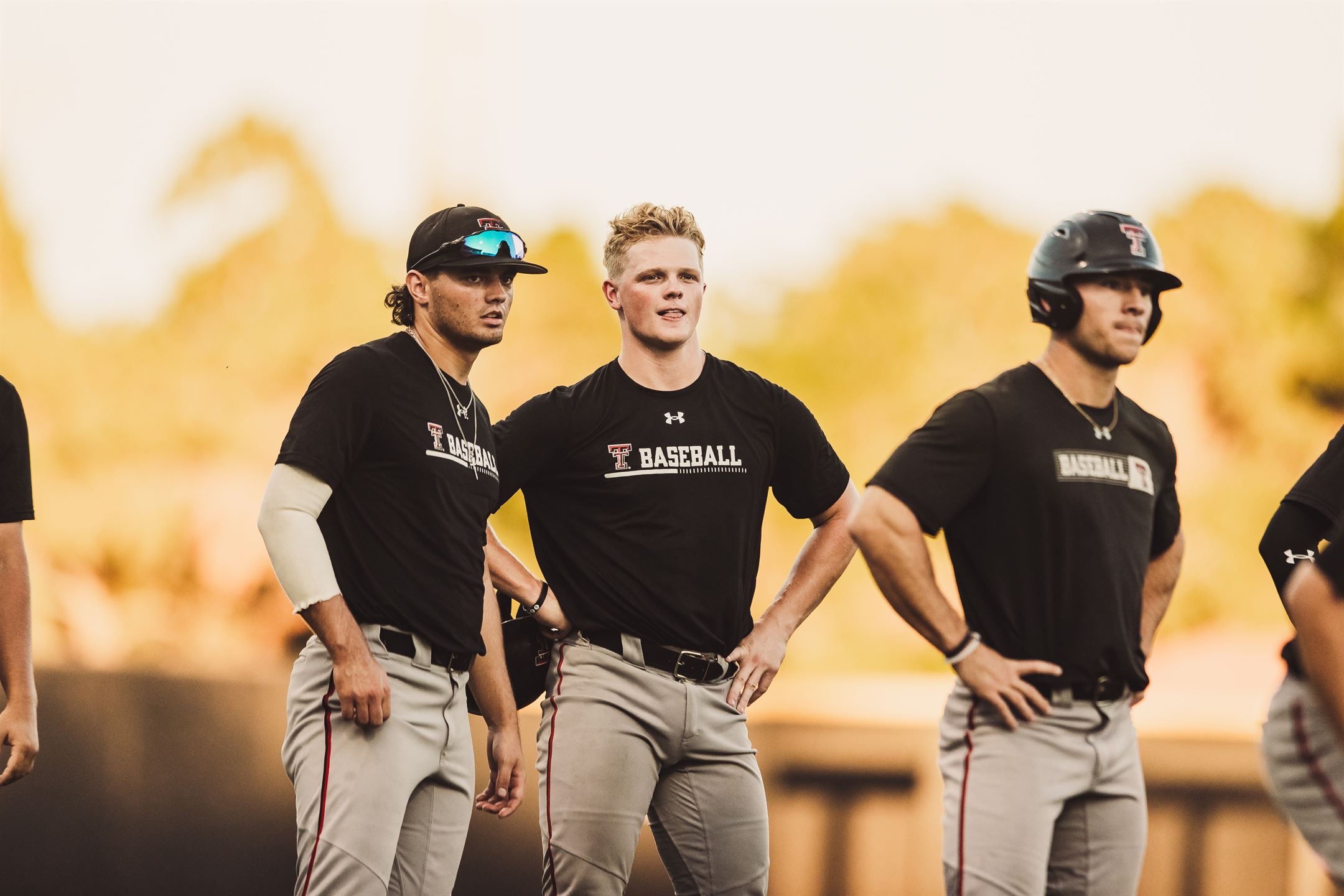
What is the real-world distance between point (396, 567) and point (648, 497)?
817 millimetres

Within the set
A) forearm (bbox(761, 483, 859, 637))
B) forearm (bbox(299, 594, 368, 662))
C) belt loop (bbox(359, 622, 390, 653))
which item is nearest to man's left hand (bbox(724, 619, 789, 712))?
forearm (bbox(761, 483, 859, 637))

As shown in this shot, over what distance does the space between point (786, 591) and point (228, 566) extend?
38.3 feet

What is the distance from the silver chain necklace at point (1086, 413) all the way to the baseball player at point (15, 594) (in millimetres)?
2462

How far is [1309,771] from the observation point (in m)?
2.89

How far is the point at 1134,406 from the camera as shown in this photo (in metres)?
3.68

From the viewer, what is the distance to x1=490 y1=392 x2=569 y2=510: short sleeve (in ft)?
13.5

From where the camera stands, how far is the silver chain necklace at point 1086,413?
3500 mm

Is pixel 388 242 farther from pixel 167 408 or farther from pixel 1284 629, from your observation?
pixel 1284 629

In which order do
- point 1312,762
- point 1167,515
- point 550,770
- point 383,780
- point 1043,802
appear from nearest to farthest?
point 1312,762
point 1043,802
point 383,780
point 1167,515
point 550,770

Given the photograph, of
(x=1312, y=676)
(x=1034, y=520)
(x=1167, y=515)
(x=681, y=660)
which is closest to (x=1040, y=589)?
(x=1034, y=520)

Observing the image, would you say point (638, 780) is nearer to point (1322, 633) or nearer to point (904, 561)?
point (904, 561)

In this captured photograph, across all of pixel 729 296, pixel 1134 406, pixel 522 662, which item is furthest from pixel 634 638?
pixel 729 296

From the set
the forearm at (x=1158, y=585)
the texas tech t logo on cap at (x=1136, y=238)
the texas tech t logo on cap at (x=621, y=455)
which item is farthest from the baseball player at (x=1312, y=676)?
the texas tech t logo on cap at (x=621, y=455)

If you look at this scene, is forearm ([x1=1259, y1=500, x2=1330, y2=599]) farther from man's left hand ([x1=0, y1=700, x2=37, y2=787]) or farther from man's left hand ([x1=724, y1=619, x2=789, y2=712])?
man's left hand ([x1=0, y1=700, x2=37, y2=787])
